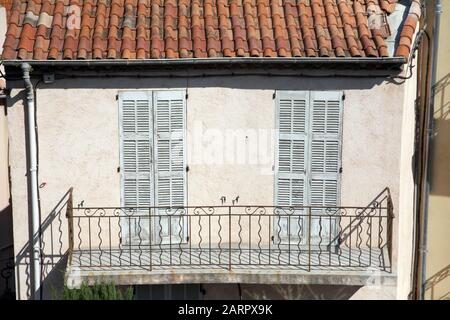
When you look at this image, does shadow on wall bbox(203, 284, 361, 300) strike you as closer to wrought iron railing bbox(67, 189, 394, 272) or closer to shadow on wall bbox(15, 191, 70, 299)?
wrought iron railing bbox(67, 189, 394, 272)

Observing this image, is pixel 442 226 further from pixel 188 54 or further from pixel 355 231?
pixel 188 54

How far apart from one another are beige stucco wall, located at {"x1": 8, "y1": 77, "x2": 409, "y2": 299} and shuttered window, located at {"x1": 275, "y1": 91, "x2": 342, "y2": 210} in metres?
0.13

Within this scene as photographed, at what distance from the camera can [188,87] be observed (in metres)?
10.8

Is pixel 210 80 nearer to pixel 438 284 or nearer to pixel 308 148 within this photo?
pixel 308 148

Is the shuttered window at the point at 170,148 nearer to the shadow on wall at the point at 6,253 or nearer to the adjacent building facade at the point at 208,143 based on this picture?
the adjacent building facade at the point at 208,143

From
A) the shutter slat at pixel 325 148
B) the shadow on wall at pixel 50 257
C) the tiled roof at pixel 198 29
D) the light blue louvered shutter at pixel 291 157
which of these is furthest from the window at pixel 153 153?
the shutter slat at pixel 325 148

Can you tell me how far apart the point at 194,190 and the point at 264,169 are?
1.11m

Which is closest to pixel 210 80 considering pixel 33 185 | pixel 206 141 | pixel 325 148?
pixel 206 141

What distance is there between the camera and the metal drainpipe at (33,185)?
35.1 ft

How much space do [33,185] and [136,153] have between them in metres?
1.61

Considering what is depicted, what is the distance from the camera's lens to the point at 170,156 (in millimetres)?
10898

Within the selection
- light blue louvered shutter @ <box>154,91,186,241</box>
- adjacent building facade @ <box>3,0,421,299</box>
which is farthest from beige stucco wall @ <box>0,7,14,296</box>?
light blue louvered shutter @ <box>154,91,186,241</box>

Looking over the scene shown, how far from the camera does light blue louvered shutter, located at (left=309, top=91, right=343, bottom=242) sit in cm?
1080

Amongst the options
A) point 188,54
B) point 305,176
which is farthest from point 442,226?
point 188,54
